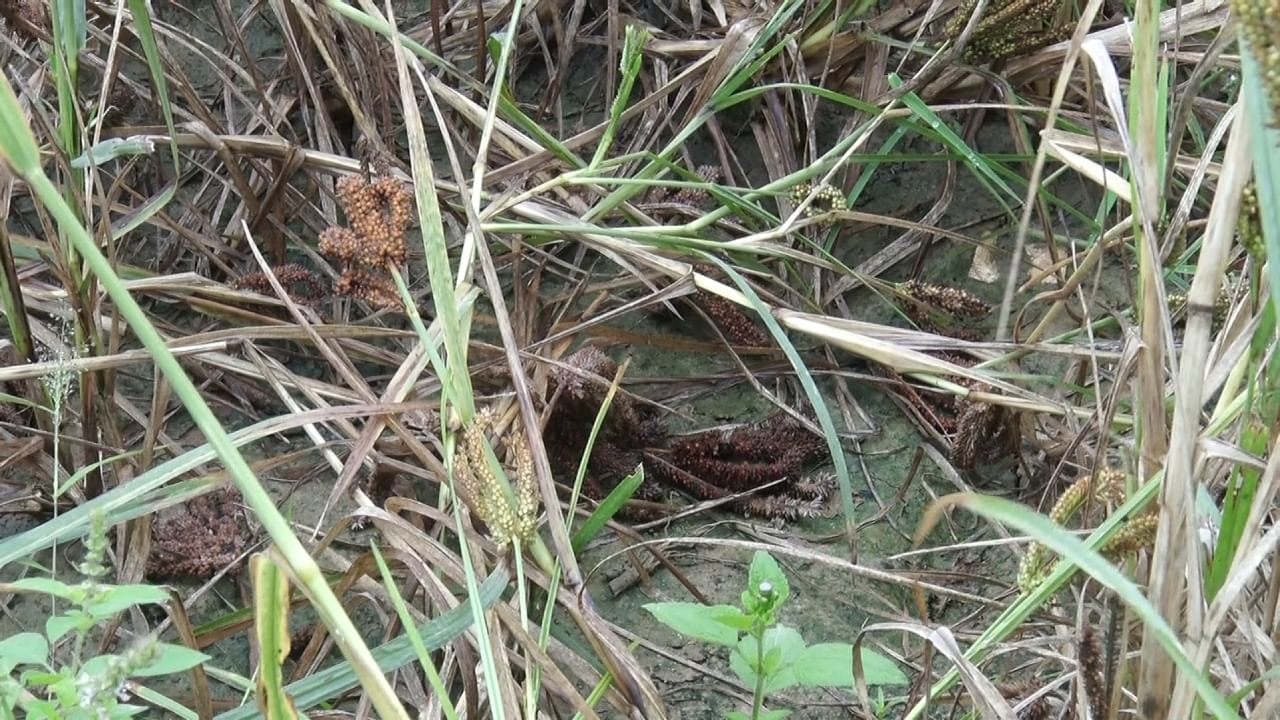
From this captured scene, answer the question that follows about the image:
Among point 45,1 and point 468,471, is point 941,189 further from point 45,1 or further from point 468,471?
point 45,1

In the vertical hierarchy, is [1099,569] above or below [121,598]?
above

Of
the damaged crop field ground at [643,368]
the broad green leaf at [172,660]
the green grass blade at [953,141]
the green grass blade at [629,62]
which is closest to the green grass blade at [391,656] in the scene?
the damaged crop field ground at [643,368]

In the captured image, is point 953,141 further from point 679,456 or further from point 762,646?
point 762,646

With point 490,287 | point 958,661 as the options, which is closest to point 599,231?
point 490,287

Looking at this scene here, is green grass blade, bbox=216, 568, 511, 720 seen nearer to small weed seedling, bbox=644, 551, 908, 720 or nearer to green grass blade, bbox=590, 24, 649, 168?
small weed seedling, bbox=644, 551, 908, 720

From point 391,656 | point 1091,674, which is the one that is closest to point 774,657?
point 1091,674

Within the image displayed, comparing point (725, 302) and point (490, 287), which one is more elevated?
point (490, 287)

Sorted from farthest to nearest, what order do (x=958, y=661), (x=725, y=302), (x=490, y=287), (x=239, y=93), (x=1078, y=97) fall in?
1. (x=239, y=93)
2. (x=1078, y=97)
3. (x=725, y=302)
4. (x=490, y=287)
5. (x=958, y=661)

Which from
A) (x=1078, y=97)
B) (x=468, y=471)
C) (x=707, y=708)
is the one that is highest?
(x=1078, y=97)
